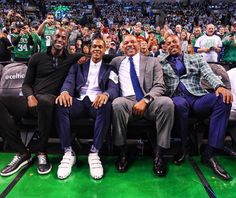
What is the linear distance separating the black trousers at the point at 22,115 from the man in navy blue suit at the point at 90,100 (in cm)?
9

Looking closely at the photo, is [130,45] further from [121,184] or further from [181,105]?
[121,184]

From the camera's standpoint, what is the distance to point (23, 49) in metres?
5.75

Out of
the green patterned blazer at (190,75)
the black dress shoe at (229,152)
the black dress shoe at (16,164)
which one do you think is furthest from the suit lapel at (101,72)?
the black dress shoe at (229,152)

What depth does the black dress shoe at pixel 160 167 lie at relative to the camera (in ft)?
7.76

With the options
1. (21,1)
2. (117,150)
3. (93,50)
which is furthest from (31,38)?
(21,1)

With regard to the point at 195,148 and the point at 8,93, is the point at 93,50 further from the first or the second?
the point at 195,148

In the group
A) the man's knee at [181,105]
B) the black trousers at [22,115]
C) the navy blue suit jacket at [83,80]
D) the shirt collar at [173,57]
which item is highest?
the shirt collar at [173,57]

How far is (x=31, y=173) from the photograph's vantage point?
2.43 meters

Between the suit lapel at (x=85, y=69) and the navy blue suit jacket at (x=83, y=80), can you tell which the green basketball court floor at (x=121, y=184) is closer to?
the navy blue suit jacket at (x=83, y=80)

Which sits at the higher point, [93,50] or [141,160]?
[93,50]

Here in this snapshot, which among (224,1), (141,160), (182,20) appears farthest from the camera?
(224,1)

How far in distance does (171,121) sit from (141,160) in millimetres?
564

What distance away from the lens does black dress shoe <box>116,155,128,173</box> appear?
8.05 ft

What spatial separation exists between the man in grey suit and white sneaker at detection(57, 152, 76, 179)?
420 millimetres
